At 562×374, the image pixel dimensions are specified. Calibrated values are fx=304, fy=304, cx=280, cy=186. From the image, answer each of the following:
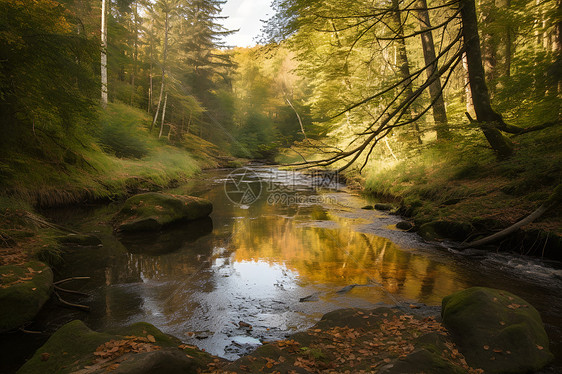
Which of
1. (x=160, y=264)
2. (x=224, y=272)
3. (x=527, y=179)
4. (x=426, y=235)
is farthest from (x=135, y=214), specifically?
(x=527, y=179)

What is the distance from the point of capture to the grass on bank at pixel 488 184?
6848 millimetres

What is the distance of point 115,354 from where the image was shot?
2.74 meters

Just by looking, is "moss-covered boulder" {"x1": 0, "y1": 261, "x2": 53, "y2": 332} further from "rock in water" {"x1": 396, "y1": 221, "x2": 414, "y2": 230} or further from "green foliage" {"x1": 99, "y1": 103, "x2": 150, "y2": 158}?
"green foliage" {"x1": 99, "y1": 103, "x2": 150, "y2": 158}

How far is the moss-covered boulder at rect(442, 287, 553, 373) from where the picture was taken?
9.96ft

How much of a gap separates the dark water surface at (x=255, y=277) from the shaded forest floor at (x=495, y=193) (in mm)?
689

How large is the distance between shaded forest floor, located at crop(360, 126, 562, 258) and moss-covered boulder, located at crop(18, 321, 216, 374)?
6503 mm

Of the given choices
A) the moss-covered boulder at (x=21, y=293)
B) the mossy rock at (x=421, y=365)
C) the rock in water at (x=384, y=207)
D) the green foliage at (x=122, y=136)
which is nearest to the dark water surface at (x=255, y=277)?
the moss-covered boulder at (x=21, y=293)

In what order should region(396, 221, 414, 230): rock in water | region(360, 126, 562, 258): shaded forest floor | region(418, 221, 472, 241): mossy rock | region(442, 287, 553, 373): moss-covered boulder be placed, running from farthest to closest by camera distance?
1. region(396, 221, 414, 230): rock in water
2. region(418, 221, 472, 241): mossy rock
3. region(360, 126, 562, 258): shaded forest floor
4. region(442, 287, 553, 373): moss-covered boulder

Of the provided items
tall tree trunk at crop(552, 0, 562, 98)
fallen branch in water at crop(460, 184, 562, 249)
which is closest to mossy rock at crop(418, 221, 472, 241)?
fallen branch in water at crop(460, 184, 562, 249)

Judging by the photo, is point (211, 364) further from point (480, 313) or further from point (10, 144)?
point (10, 144)

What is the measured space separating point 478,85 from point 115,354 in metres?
8.06

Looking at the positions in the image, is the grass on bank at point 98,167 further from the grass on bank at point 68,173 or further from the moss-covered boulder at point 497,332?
the moss-covered boulder at point 497,332

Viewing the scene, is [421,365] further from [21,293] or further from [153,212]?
[153,212]

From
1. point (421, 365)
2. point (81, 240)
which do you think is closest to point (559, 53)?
point (421, 365)
